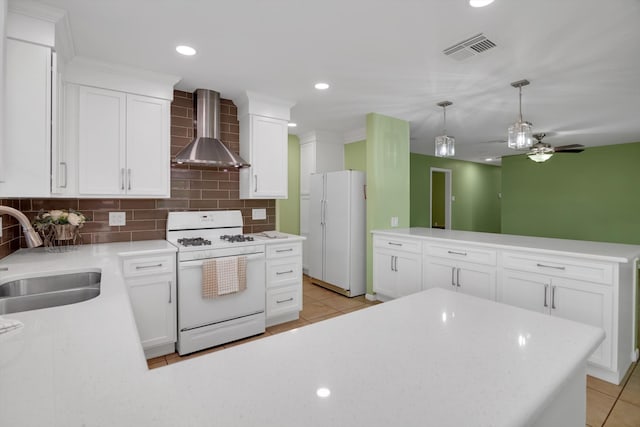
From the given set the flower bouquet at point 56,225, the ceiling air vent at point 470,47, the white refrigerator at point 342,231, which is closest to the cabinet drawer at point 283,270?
the white refrigerator at point 342,231

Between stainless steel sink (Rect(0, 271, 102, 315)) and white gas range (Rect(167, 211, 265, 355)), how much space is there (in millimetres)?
794

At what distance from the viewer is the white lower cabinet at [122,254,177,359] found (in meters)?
2.37

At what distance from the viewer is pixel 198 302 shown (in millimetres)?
2619

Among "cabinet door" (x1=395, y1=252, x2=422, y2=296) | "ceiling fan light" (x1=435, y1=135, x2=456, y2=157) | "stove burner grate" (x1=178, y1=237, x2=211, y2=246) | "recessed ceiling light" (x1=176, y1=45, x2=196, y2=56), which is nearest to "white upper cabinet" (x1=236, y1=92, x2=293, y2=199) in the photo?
"stove burner grate" (x1=178, y1=237, x2=211, y2=246)

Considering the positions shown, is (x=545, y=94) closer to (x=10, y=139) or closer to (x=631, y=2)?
(x=631, y=2)

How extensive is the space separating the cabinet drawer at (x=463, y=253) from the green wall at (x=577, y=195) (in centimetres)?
535

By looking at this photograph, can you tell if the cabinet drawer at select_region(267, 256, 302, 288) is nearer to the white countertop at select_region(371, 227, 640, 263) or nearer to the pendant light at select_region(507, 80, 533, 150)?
the white countertop at select_region(371, 227, 640, 263)

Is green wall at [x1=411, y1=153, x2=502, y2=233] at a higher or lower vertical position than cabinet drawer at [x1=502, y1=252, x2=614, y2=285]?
higher

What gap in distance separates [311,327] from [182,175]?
8.65ft

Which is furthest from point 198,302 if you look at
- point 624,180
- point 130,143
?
point 624,180

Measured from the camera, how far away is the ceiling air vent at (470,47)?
84.8 inches

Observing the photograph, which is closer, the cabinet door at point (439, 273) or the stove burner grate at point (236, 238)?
the stove burner grate at point (236, 238)

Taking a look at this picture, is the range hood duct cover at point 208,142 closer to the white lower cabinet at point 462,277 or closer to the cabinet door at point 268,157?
the cabinet door at point 268,157

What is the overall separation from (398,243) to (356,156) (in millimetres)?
1865
